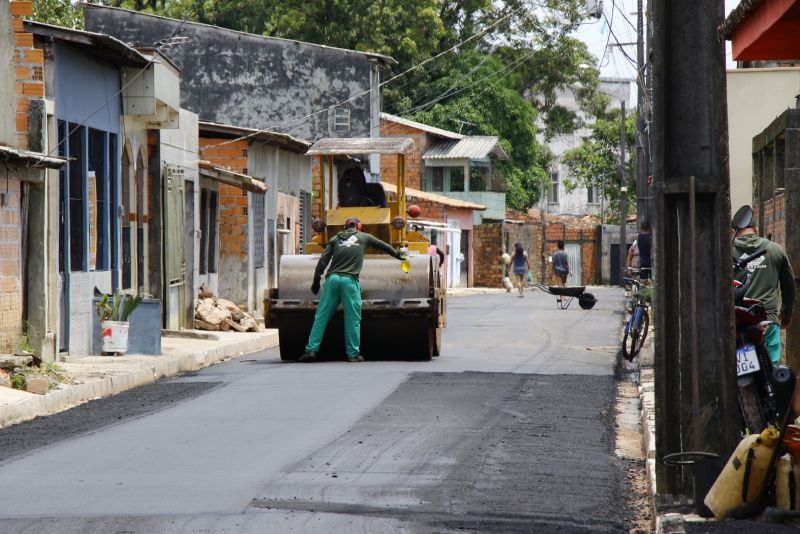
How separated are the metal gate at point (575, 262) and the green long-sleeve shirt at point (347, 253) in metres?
47.0

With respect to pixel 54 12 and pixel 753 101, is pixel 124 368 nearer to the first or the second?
pixel 753 101

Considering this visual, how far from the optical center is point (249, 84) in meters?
40.2

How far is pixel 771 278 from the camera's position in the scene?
1023 centimetres

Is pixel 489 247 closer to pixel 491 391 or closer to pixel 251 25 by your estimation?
pixel 251 25

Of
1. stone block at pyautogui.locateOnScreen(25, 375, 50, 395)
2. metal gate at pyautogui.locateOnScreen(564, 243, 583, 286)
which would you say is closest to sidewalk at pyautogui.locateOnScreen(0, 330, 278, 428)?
stone block at pyautogui.locateOnScreen(25, 375, 50, 395)

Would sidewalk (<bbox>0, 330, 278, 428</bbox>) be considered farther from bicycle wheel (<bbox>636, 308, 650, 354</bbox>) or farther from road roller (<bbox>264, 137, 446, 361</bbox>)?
bicycle wheel (<bbox>636, 308, 650, 354</bbox>)

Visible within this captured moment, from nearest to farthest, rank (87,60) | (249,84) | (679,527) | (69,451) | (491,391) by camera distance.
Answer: (679,527) < (69,451) < (491,391) < (87,60) < (249,84)

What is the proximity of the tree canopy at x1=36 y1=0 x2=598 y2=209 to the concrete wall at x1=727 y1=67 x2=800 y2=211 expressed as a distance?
99.1ft

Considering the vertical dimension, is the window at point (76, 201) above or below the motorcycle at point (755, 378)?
above

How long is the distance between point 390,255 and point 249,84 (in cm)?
2282

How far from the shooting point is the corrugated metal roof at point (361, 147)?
1984 centimetres

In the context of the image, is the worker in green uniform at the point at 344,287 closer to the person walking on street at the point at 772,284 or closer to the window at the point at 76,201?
the window at the point at 76,201

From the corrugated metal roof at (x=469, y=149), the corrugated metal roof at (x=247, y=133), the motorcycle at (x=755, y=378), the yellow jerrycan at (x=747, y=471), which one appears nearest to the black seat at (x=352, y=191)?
the corrugated metal roof at (x=247, y=133)

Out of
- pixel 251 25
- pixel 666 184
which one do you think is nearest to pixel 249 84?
pixel 251 25
